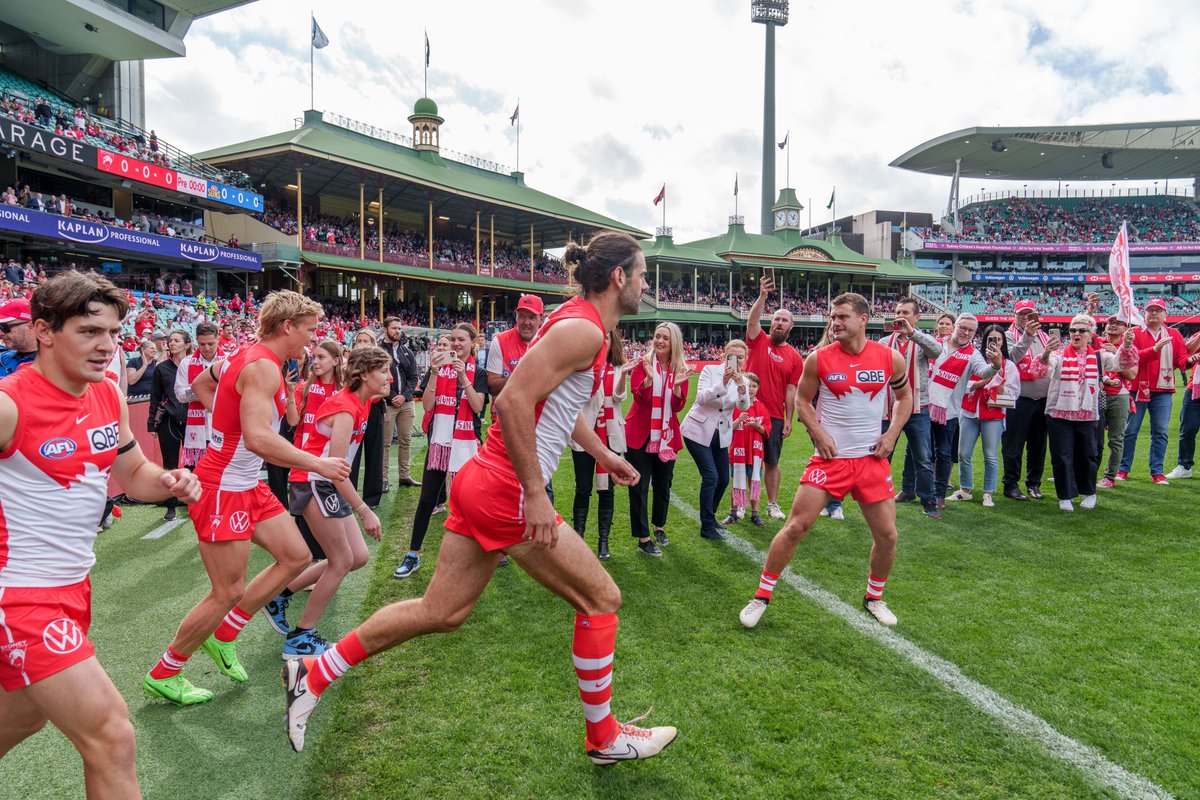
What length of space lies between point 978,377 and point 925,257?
6408 centimetres

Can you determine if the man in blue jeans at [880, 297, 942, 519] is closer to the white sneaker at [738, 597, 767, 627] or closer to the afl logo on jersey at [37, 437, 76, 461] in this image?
the white sneaker at [738, 597, 767, 627]

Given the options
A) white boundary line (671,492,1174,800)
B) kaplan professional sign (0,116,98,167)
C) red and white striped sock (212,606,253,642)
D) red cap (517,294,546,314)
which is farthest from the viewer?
kaplan professional sign (0,116,98,167)

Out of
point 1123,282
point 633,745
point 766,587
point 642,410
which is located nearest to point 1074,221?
point 1123,282

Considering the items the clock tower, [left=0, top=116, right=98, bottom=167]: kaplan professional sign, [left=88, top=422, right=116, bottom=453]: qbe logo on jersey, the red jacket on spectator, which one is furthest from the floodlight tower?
[left=88, top=422, right=116, bottom=453]: qbe logo on jersey

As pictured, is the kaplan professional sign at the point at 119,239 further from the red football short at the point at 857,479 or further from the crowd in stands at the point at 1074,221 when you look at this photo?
the crowd in stands at the point at 1074,221

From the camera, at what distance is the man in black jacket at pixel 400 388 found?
802cm

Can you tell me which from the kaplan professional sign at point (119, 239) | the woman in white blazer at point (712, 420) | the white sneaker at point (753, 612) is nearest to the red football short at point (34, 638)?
the white sneaker at point (753, 612)

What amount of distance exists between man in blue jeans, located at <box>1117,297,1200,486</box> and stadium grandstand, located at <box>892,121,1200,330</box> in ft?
176

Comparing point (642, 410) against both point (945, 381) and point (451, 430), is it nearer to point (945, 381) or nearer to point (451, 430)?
point (451, 430)

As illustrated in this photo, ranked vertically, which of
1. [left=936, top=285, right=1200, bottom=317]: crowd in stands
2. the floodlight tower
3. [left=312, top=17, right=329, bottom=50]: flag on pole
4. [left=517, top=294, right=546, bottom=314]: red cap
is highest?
the floodlight tower

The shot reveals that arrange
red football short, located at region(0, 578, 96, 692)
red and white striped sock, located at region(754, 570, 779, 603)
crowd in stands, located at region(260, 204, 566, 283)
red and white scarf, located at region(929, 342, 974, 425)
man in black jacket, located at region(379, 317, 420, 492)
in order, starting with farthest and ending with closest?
1. crowd in stands, located at region(260, 204, 566, 283)
2. man in black jacket, located at region(379, 317, 420, 492)
3. red and white scarf, located at region(929, 342, 974, 425)
4. red and white striped sock, located at region(754, 570, 779, 603)
5. red football short, located at region(0, 578, 96, 692)

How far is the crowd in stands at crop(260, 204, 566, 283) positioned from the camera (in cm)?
3256

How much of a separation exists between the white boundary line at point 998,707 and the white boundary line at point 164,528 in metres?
5.93

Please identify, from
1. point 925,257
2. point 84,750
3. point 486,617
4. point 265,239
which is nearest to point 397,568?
point 486,617
